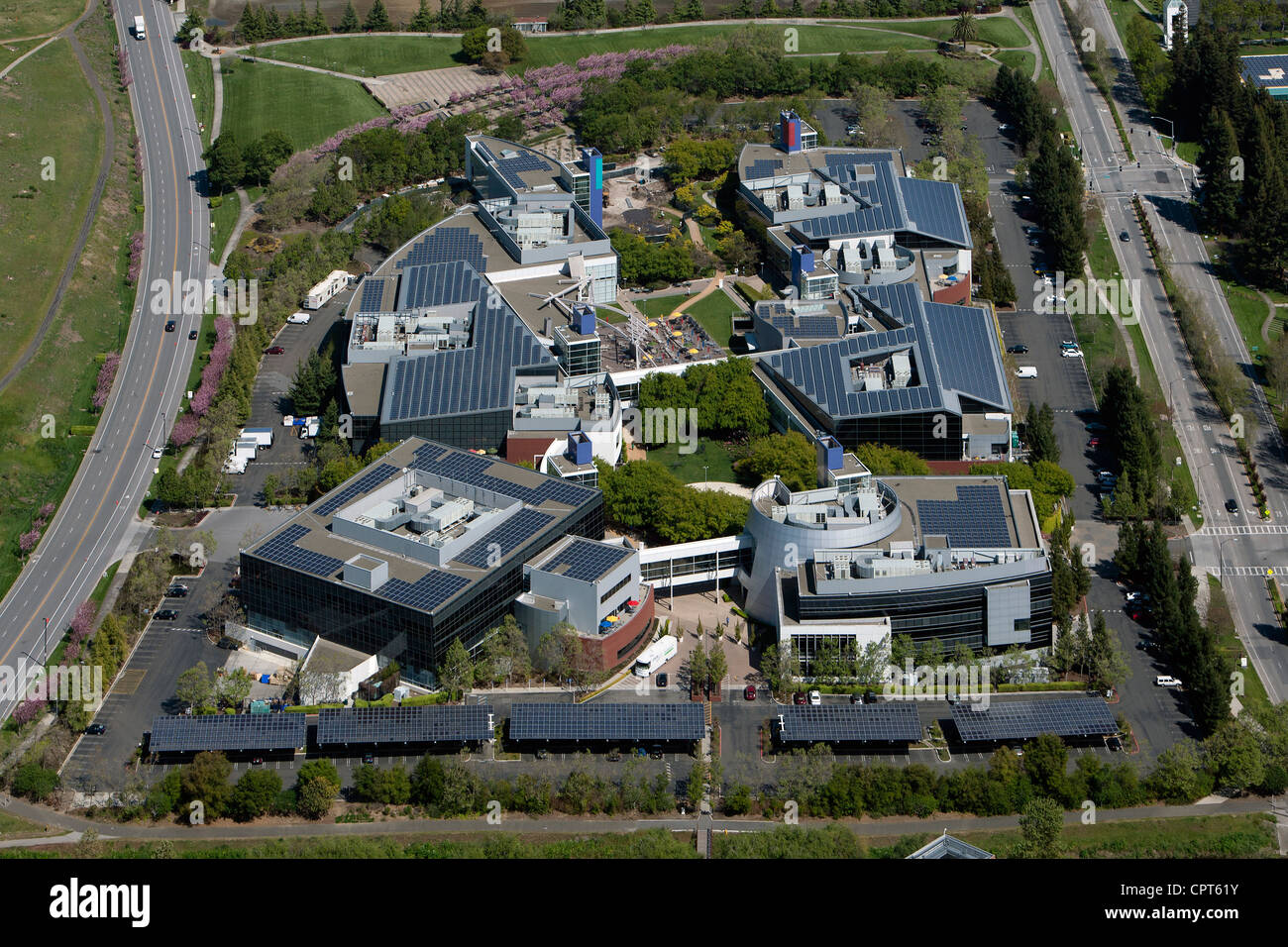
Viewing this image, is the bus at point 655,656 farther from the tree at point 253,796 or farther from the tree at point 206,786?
the tree at point 206,786

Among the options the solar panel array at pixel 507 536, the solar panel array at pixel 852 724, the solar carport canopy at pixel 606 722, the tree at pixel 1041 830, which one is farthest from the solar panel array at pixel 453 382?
the tree at pixel 1041 830

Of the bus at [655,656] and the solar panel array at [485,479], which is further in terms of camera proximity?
the solar panel array at [485,479]

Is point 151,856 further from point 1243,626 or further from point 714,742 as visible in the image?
point 1243,626

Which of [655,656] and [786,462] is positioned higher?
[786,462]

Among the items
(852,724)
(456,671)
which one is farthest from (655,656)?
(852,724)

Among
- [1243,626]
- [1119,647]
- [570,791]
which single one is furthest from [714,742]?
[1243,626]

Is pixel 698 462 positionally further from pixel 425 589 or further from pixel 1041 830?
pixel 1041 830

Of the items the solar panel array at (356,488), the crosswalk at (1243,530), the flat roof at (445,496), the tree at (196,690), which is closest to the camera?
the tree at (196,690)
